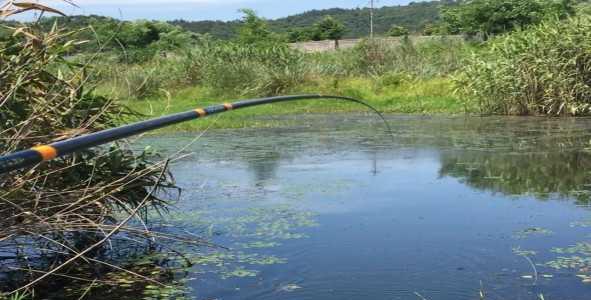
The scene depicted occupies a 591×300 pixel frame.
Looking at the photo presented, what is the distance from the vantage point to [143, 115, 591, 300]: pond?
4605 millimetres

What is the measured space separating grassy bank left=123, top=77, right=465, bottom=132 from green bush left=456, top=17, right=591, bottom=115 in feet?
4.83

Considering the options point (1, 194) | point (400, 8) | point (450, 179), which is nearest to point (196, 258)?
point (1, 194)

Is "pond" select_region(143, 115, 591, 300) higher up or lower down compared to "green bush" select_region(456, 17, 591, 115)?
lower down

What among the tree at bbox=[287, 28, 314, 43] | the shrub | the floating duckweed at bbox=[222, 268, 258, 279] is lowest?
the floating duckweed at bbox=[222, 268, 258, 279]

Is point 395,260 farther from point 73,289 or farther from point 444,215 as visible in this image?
point 73,289

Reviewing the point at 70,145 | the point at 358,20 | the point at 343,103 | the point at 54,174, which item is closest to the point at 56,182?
the point at 54,174

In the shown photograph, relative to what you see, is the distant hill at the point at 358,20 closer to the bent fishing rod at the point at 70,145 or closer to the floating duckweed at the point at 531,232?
the floating duckweed at the point at 531,232

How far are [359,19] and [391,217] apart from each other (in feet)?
287

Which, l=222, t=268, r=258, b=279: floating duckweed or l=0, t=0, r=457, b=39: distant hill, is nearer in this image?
l=222, t=268, r=258, b=279: floating duckweed

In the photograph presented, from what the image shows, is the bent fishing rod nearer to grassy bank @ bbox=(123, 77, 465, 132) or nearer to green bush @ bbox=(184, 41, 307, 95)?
grassy bank @ bbox=(123, 77, 465, 132)

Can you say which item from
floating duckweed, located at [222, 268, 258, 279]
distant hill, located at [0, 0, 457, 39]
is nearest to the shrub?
floating duckweed, located at [222, 268, 258, 279]

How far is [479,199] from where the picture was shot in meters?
7.04

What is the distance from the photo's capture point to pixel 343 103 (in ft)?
64.0

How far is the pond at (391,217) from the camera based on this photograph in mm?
4605
